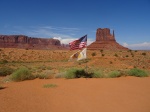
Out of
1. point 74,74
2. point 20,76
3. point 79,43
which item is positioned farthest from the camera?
point 74,74

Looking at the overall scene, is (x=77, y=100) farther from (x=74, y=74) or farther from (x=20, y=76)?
(x=20, y=76)

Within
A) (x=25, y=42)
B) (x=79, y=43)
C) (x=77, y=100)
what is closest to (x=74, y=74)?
(x=79, y=43)

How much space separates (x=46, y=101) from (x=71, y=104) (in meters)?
1.06

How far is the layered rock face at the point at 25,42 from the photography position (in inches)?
5630

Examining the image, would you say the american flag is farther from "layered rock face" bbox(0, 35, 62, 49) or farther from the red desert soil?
"layered rock face" bbox(0, 35, 62, 49)

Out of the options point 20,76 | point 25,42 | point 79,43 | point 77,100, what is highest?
point 25,42

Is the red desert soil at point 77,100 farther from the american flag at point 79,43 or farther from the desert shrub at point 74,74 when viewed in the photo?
the american flag at point 79,43

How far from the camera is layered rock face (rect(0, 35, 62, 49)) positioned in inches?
5630

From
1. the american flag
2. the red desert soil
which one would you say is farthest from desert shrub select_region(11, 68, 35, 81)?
the american flag

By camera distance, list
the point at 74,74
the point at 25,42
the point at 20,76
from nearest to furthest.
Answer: the point at 20,76
the point at 74,74
the point at 25,42

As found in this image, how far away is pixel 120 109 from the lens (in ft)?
22.3

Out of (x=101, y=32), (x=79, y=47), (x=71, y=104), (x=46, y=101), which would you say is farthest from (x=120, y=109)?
(x=101, y=32)

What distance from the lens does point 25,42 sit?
153 meters

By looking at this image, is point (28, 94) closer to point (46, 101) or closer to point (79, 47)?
point (46, 101)
